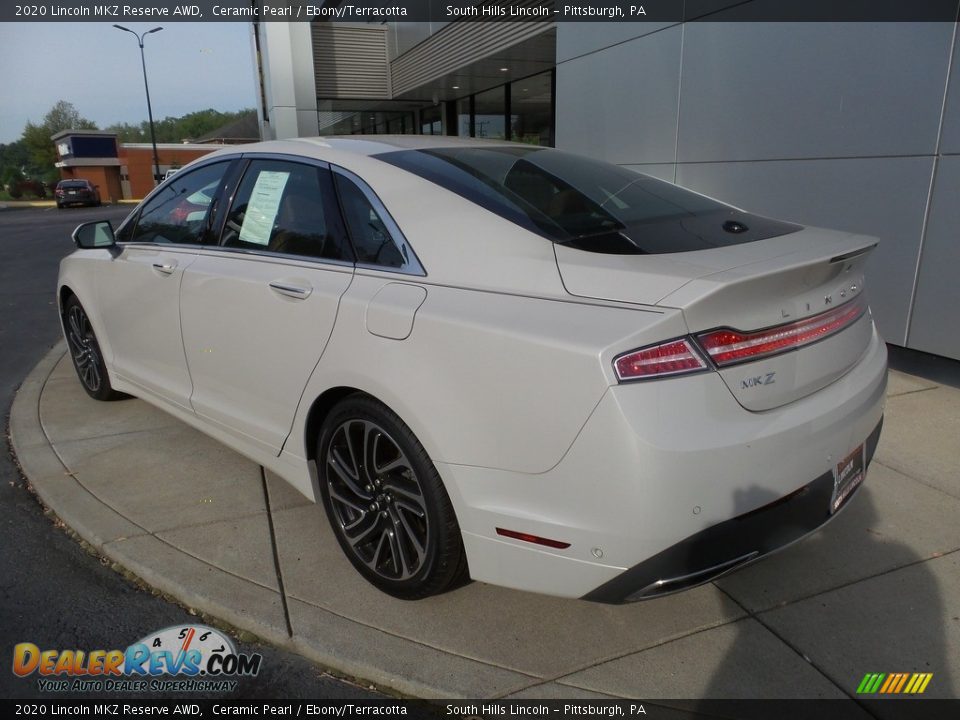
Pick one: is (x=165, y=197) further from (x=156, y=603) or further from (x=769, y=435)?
(x=769, y=435)

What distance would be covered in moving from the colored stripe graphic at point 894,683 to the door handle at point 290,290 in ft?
7.49

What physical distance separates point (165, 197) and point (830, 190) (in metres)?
4.67

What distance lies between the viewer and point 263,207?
328cm

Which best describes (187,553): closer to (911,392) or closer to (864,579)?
(864,579)

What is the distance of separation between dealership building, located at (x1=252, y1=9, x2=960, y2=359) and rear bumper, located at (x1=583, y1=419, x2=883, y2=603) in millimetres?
3380

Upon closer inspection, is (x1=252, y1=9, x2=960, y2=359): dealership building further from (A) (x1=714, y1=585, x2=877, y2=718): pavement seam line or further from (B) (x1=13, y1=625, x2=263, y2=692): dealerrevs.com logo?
(B) (x1=13, y1=625, x2=263, y2=692): dealerrevs.com logo

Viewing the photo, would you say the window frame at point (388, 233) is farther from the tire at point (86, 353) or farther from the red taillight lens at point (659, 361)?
the tire at point (86, 353)

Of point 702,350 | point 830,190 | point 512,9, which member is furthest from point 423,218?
point 512,9

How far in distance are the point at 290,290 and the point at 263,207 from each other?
0.62 metres

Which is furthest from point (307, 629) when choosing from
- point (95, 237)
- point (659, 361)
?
point (95, 237)

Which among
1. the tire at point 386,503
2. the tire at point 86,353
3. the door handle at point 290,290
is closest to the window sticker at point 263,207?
the door handle at point 290,290

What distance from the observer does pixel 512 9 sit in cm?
1073

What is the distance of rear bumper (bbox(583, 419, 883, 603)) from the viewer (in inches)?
79.7

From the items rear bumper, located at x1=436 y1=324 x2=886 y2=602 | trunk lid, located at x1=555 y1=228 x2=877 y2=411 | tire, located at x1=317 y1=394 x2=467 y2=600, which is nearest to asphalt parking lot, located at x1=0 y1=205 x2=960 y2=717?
tire, located at x1=317 y1=394 x2=467 y2=600
